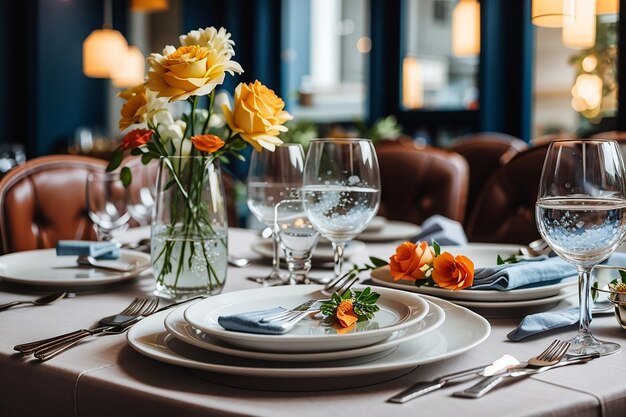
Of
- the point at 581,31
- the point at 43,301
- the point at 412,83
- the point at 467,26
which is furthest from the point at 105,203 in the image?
the point at 412,83

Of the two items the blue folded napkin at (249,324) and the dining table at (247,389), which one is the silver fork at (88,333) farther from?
the blue folded napkin at (249,324)

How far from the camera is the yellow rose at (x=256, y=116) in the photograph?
99cm

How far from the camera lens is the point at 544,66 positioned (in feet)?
14.4

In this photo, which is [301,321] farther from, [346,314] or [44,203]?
[44,203]

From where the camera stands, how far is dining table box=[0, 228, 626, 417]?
0.59 meters

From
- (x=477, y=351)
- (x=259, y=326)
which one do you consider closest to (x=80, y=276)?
(x=259, y=326)

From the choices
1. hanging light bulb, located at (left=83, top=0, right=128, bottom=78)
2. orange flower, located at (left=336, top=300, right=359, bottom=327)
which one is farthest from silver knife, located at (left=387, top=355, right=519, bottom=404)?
hanging light bulb, located at (left=83, top=0, right=128, bottom=78)

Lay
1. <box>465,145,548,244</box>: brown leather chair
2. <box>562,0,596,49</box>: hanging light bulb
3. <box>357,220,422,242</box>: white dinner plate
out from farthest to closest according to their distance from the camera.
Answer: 1. <box>562,0,596,49</box>: hanging light bulb
2. <box>465,145,548,244</box>: brown leather chair
3. <box>357,220,422,242</box>: white dinner plate

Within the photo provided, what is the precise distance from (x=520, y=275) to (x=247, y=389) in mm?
437

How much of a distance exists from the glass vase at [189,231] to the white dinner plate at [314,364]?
0.66ft

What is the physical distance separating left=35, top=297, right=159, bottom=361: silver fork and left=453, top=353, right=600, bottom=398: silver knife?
387 mm

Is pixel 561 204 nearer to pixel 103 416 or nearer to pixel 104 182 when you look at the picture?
pixel 103 416

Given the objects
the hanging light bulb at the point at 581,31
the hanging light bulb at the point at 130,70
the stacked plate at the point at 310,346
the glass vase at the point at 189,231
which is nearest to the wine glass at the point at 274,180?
the glass vase at the point at 189,231

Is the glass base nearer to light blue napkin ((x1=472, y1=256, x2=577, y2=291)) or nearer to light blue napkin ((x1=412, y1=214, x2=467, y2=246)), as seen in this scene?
light blue napkin ((x1=472, y1=256, x2=577, y2=291))
